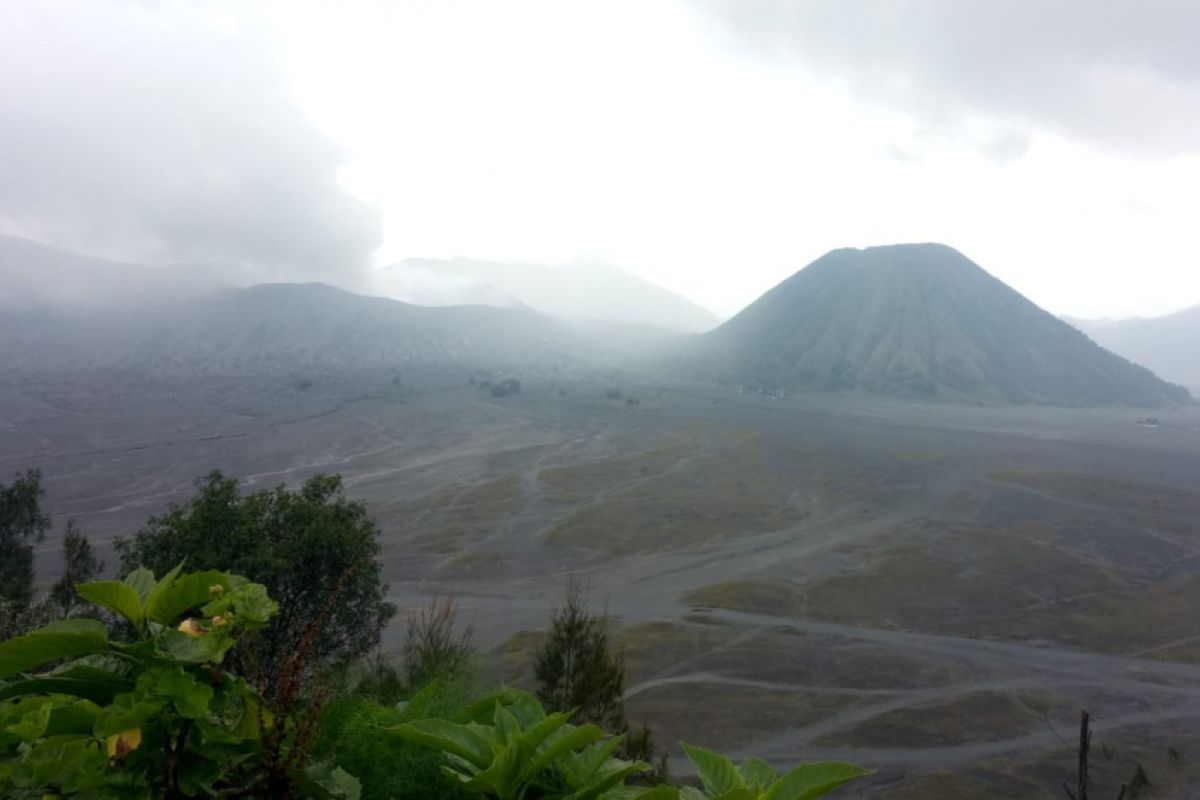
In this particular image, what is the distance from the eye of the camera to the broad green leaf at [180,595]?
2.16 m

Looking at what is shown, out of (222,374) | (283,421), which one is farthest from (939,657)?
(222,374)

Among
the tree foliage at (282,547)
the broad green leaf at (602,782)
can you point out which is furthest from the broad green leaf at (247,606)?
the tree foliage at (282,547)

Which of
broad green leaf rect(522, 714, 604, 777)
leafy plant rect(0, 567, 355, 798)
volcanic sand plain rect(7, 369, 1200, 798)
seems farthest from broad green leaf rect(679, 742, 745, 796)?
volcanic sand plain rect(7, 369, 1200, 798)

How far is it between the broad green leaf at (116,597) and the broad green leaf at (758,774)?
209cm

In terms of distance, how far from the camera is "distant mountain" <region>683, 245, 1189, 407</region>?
6294 inches

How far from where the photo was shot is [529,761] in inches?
97.1

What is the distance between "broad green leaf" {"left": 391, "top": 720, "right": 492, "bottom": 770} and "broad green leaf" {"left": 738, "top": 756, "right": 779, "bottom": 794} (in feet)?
3.10

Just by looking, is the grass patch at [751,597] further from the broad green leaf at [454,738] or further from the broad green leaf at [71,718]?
the broad green leaf at [71,718]

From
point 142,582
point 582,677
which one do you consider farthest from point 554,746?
point 582,677

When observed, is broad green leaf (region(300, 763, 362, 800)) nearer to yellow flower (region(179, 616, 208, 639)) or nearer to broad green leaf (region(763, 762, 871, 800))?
yellow flower (region(179, 616, 208, 639))

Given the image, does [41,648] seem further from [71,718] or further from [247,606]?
[247,606]

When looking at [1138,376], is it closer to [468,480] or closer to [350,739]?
[468,480]

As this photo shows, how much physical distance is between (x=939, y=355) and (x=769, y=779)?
184075mm

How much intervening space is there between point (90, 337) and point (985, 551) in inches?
8158
